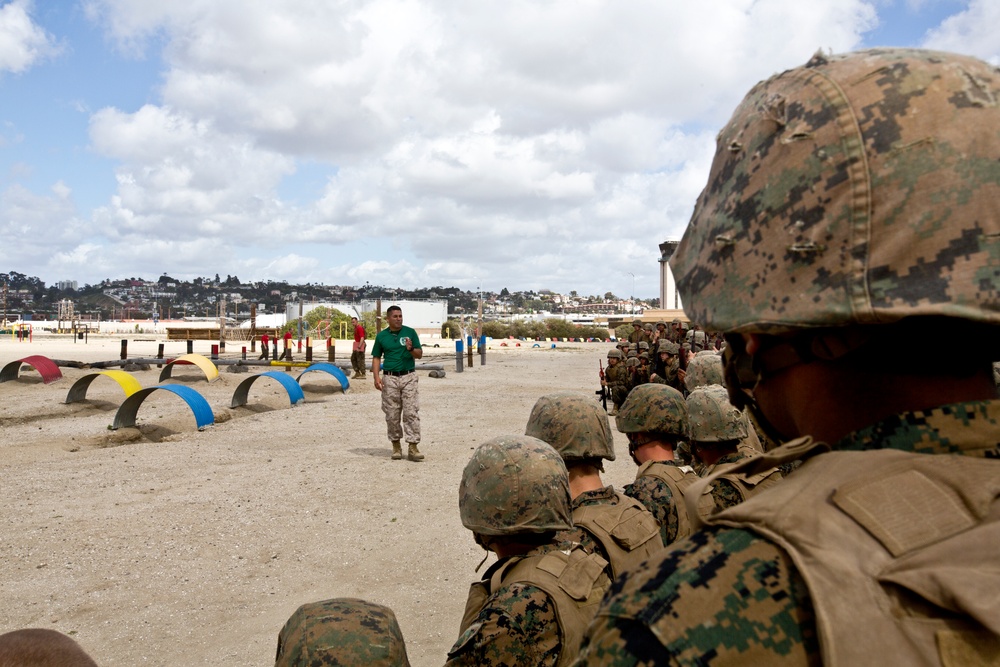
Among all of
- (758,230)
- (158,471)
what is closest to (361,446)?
(158,471)

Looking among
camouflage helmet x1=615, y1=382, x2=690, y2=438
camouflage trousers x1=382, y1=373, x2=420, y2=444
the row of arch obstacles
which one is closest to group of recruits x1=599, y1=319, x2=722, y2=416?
camouflage trousers x1=382, y1=373, x2=420, y2=444

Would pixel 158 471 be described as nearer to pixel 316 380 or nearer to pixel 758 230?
pixel 758 230

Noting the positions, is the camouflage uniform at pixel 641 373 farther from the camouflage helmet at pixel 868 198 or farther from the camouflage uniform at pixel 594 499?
the camouflage helmet at pixel 868 198

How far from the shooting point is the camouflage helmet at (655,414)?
4480 millimetres

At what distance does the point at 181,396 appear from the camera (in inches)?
456

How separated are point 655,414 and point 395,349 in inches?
227

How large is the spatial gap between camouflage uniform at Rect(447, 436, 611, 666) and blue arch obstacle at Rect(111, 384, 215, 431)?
972 centimetres

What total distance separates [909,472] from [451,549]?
5.64 meters

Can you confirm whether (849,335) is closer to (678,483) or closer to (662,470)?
(678,483)

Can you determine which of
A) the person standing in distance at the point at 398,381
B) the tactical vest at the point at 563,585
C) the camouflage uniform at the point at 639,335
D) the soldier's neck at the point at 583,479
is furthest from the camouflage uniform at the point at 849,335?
the camouflage uniform at the point at 639,335

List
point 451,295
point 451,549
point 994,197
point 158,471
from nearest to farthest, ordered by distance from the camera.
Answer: point 994,197
point 451,549
point 158,471
point 451,295

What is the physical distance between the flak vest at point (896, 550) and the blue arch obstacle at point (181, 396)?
38.0ft

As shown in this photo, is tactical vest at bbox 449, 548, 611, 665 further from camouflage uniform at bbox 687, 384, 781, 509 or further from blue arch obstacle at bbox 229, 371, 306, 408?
blue arch obstacle at bbox 229, 371, 306, 408

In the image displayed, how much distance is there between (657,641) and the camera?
0.91 m
